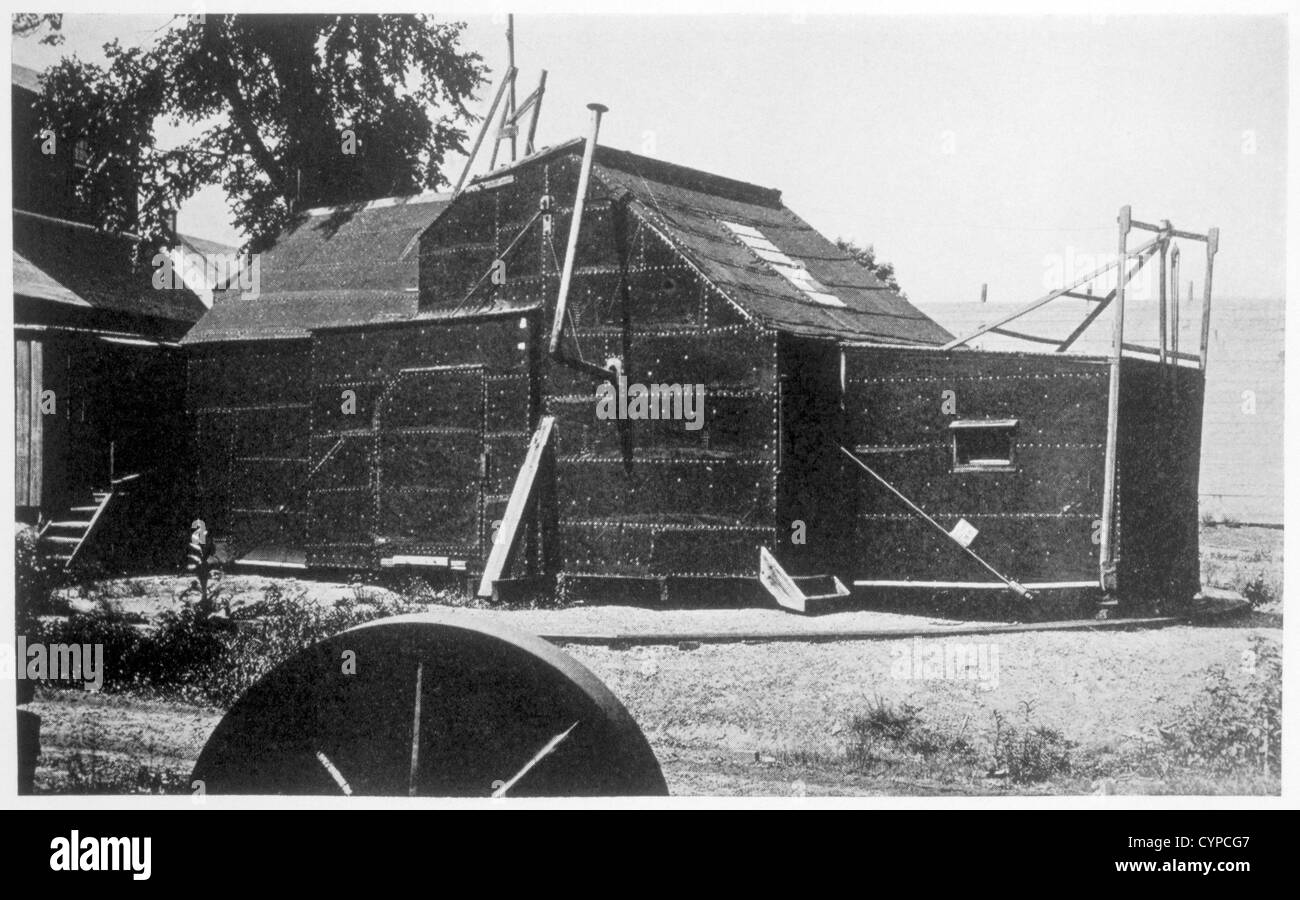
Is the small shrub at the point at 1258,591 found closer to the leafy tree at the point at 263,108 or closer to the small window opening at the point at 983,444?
the small window opening at the point at 983,444

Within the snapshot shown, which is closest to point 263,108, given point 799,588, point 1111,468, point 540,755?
point 799,588

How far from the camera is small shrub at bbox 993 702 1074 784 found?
599 centimetres

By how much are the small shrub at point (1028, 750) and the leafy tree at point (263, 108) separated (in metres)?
5.64

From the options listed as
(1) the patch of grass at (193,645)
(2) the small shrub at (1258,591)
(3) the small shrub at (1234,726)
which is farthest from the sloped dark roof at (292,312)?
(2) the small shrub at (1258,591)

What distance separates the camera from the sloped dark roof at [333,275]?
35.8 feet

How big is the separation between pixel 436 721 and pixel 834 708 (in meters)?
3.58

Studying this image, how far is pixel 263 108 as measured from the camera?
37.0 ft

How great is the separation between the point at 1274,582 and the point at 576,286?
6.56 metres

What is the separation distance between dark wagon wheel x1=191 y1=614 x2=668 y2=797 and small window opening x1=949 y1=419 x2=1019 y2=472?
5673mm

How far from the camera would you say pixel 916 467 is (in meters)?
8.62

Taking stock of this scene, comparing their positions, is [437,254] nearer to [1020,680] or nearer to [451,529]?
[451,529]
